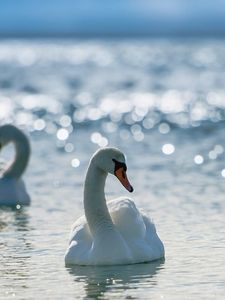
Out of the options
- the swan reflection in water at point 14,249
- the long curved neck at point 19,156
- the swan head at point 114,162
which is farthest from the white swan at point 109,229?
the long curved neck at point 19,156

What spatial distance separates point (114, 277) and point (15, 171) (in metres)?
6.19

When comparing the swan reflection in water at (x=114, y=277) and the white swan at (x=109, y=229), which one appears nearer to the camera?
the swan reflection in water at (x=114, y=277)

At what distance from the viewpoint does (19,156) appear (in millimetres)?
18938

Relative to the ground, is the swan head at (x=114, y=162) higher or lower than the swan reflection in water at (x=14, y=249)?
higher

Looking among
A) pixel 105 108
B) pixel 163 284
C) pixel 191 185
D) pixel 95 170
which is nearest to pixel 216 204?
pixel 191 185

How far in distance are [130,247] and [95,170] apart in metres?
0.78

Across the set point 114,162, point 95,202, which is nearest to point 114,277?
point 95,202

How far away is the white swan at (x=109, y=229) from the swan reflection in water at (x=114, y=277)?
0.28 feet

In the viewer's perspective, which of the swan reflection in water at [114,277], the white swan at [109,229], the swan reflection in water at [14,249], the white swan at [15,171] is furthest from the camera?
the white swan at [15,171]

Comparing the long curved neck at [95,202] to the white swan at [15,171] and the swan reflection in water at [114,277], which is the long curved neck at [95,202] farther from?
the white swan at [15,171]

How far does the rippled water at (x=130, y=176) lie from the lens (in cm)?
1219

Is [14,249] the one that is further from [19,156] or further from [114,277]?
[19,156]

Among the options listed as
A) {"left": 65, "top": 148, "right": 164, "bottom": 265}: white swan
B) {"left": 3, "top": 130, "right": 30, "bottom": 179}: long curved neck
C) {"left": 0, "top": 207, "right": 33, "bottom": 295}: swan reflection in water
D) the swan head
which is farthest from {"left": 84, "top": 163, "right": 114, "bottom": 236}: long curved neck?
{"left": 3, "top": 130, "right": 30, "bottom": 179}: long curved neck

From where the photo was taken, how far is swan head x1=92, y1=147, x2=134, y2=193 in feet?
42.9
